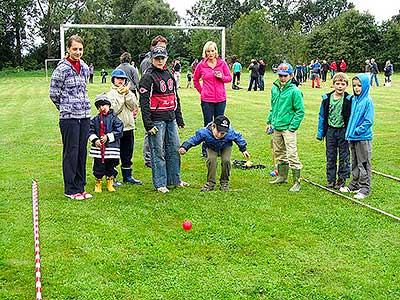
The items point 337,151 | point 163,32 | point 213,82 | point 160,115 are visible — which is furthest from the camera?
point 163,32

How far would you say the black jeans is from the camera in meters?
7.43

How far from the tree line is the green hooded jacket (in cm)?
3964

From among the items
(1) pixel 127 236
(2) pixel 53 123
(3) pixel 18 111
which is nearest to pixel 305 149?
(1) pixel 127 236

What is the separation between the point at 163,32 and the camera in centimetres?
4712

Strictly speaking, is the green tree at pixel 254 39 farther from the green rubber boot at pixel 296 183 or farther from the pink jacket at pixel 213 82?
the green rubber boot at pixel 296 183

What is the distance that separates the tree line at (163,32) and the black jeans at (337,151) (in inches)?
1570

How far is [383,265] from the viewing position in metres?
4.88

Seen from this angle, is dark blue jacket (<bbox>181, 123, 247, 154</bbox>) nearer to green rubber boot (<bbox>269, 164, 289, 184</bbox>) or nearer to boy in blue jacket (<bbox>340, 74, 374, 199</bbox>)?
green rubber boot (<bbox>269, 164, 289, 184</bbox>)

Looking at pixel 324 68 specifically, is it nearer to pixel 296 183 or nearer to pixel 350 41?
pixel 350 41

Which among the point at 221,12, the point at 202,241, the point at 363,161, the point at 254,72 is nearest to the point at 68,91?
the point at 202,241

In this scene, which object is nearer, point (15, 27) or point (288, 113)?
point (288, 113)

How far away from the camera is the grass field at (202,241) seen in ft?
14.6

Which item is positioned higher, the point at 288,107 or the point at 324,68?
the point at 324,68

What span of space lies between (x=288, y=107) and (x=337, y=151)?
0.93m
